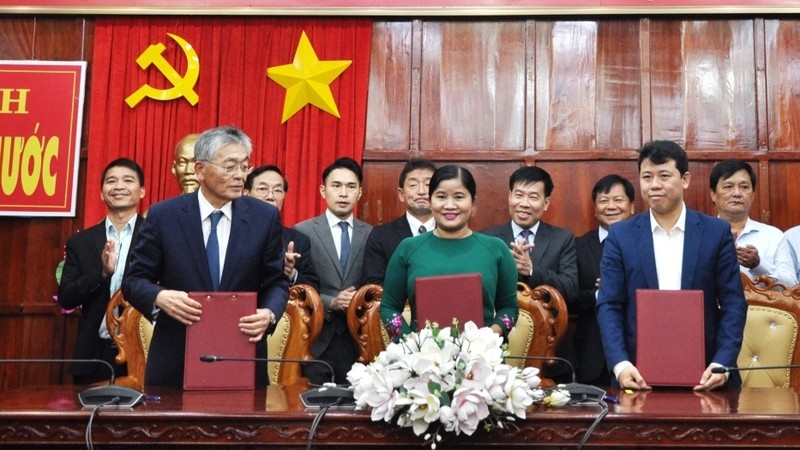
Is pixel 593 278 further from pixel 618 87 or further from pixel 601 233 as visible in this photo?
pixel 618 87

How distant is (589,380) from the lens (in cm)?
408

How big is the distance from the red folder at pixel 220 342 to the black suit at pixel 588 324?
6.36ft

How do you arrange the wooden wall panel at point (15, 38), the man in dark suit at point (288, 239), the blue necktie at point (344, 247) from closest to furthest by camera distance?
the man in dark suit at point (288, 239) → the blue necktie at point (344, 247) → the wooden wall panel at point (15, 38)

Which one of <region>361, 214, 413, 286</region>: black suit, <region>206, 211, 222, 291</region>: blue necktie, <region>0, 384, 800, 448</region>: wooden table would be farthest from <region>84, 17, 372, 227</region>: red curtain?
<region>0, 384, 800, 448</region>: wooden table

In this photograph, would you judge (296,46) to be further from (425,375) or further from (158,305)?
(425,375)

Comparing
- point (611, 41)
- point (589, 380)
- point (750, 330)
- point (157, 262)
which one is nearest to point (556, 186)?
point (611, 41)

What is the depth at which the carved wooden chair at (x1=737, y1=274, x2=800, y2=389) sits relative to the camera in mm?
3274

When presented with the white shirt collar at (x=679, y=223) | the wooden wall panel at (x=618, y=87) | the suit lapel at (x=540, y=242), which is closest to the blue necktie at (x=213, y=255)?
the white shirt collar at (x=679, y=223)

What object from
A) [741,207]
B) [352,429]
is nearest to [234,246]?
[352,429]

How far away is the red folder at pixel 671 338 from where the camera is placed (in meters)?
2.59

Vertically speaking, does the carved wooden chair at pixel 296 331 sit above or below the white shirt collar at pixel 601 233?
below

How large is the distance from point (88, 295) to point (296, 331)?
1.40 m

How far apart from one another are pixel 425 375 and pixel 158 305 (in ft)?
3.21

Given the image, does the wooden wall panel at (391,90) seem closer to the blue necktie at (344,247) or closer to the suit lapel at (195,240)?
the blue necktie at (344,247)
